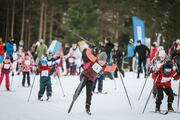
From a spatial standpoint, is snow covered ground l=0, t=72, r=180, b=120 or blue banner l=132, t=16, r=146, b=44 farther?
blue banner l=132, t=16, r=146, b=44

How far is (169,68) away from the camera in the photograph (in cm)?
1209

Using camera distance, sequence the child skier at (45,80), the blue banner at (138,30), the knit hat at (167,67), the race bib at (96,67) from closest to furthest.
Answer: the race bib at (96,67)
the knit hat at (167,67)
the child skier at (45,80)
the blue banner at (138,30)

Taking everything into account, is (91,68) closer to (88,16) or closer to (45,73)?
(45,73)

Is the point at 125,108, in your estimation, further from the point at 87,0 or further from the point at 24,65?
the point at 87,0

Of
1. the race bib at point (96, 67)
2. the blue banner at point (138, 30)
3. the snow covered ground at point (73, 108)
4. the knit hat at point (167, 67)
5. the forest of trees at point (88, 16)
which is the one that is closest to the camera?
the snow covered ground at point (73, 108)

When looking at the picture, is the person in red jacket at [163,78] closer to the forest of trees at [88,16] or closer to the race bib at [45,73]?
the race bib at [45,73]

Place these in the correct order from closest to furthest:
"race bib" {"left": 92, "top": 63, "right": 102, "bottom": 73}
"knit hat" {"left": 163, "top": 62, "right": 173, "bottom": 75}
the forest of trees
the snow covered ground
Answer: the snow covered ground → "race bib" {"left": 92, "top": 63, "right": 102, "bottom": 73} → "knit hat" {"left": 163, "top": 62, "right": 173, "bottom": 75} → the forest of trees

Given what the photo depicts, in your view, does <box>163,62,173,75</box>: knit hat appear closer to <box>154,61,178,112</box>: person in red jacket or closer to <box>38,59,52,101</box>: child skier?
<box>154,61,178,112</box>: person in red jacket

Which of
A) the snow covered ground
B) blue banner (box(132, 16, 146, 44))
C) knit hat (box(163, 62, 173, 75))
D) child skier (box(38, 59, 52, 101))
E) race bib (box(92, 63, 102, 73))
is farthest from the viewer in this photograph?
blue banner (box(132, 16, 146, 44))

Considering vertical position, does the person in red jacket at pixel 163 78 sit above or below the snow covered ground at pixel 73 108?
above

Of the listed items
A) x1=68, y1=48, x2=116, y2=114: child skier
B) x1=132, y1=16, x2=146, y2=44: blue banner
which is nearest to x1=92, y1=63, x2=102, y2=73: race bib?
x1=68, y1=48, x2=116, y2=114: child skier

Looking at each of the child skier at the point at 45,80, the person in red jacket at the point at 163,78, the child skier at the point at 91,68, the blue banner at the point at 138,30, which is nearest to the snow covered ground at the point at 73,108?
the child skier at the point at 45,80

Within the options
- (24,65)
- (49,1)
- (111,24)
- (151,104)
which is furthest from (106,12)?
(151,104)

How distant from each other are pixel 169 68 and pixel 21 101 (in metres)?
5.29
